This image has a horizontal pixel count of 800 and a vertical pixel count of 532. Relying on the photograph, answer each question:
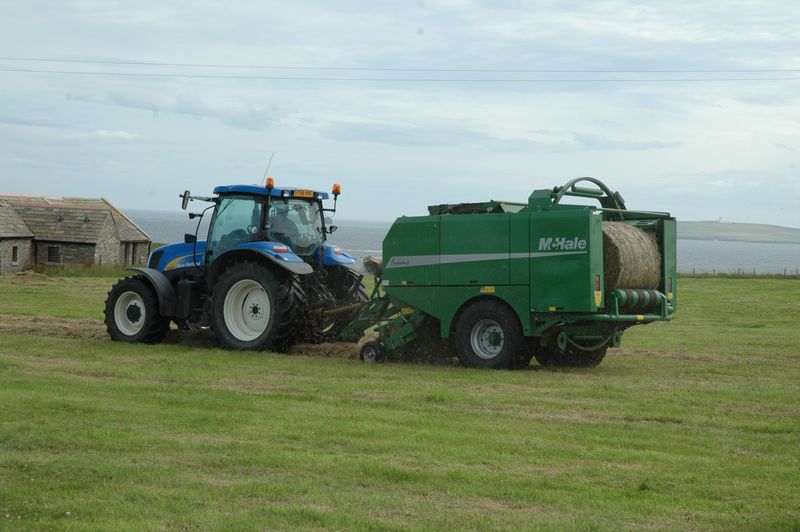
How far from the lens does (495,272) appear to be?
14164 millimetres

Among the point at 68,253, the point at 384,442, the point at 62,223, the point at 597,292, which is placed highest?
the point at 62,223

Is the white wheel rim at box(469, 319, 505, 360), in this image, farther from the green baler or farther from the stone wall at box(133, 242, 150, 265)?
the stone wall at box(133, 242, 150, 265)

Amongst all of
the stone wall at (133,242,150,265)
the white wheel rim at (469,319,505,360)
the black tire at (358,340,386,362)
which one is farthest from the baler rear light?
the stone wall at (133,242,150,265)

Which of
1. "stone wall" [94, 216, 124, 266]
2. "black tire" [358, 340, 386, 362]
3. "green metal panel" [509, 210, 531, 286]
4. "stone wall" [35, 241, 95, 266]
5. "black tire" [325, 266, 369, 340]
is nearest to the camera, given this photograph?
"green metal panel" [509, 210, 531, 286]

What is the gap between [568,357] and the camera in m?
15.4

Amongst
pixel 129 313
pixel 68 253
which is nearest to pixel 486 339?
pixel 129 313

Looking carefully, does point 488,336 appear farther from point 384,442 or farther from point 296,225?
point 384,442

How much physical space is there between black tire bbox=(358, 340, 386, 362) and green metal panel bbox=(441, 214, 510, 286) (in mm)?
1324

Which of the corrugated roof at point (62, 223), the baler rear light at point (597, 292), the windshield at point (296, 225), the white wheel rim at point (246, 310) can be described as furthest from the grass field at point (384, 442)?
the corrugated roof at point (62, 223)

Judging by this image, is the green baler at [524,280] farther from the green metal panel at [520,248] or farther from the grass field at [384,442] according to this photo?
the grass field at [384,442]

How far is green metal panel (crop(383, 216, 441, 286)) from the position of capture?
14750 millimetres

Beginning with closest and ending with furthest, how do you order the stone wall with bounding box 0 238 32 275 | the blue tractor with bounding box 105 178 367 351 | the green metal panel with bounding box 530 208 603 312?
the green metal panel with bounding box 530 208 603 312, the blue tractor with bounding box 105 178 367 351, the stone wall with bounding box 0 238 32 275

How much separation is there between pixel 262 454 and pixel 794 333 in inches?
602

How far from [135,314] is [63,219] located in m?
42.0
